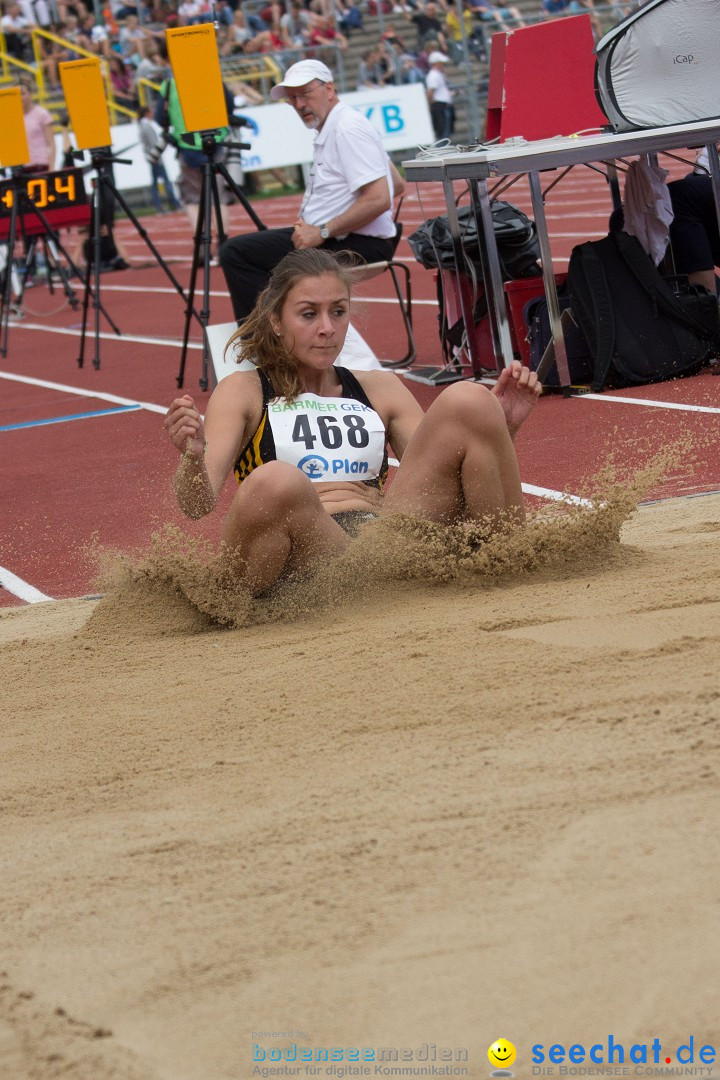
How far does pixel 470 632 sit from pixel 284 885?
1221 mm

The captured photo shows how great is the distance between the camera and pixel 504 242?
24.8 feet

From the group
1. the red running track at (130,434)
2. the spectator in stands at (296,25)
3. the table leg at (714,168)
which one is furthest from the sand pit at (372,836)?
the spectator in stands at (296,25)

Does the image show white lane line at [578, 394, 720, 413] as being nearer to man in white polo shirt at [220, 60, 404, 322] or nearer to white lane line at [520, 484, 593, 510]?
white lane line at [520, 484, 593, 510]

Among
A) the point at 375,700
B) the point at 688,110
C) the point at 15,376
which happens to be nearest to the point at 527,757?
the point at 375,700

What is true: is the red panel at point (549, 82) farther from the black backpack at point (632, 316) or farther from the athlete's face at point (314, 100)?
the black backpack at point (632, 316)

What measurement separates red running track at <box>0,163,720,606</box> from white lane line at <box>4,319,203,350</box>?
0.04m

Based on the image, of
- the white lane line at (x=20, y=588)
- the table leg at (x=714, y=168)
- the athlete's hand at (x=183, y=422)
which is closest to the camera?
the athlete's hand at (x=183, y=422)

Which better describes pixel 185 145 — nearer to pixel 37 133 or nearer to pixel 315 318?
pixel 37 133

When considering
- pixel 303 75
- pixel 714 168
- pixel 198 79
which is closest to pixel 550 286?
pixel 714 168

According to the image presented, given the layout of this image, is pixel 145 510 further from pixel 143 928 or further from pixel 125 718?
pixel 143 928

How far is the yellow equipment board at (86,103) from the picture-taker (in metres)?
8.78

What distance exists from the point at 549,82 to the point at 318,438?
4747 millimetres

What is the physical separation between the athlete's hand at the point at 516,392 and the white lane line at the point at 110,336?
6.68 m

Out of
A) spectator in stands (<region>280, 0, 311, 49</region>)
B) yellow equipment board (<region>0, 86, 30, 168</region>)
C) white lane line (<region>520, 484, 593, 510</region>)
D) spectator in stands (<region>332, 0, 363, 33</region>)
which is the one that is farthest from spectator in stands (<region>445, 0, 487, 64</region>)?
white lane line (<region>520, 484, 593, 510</region>)
